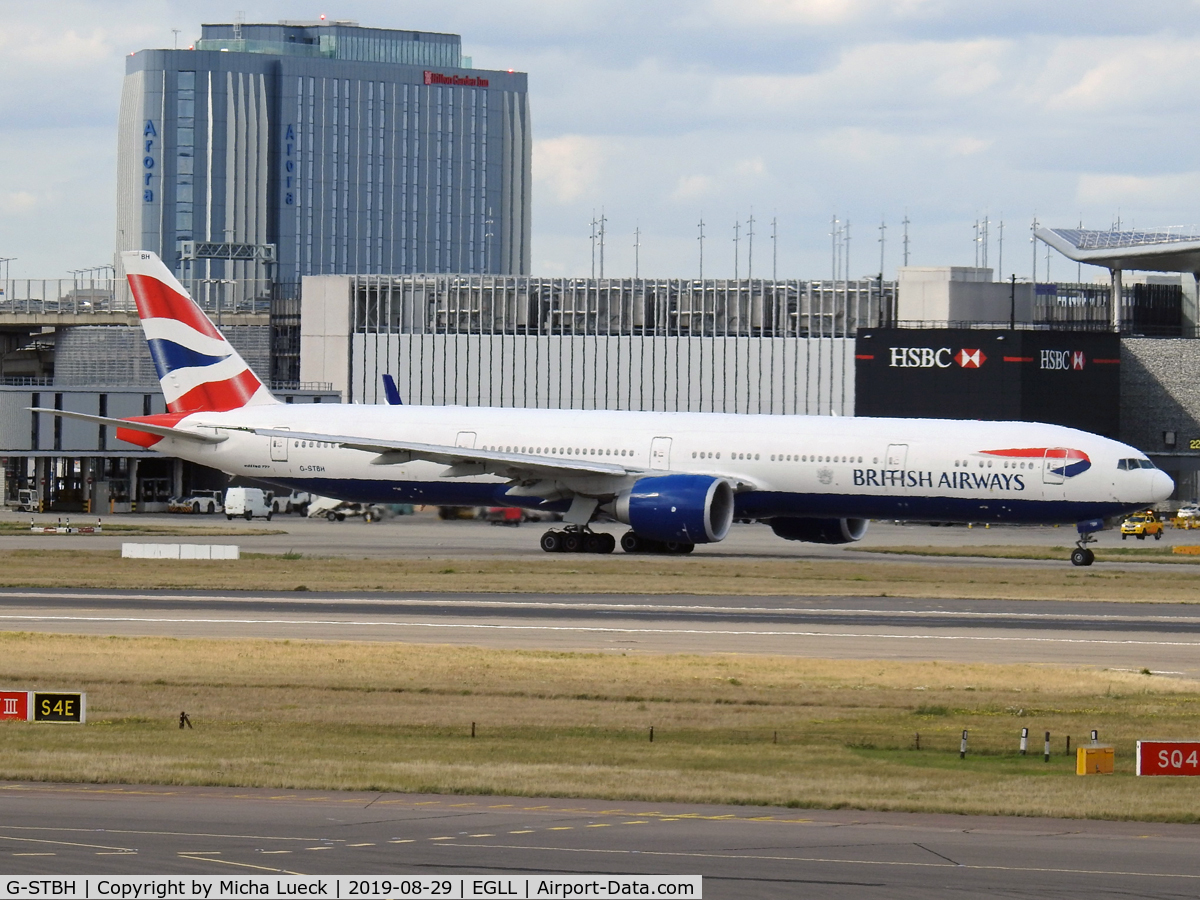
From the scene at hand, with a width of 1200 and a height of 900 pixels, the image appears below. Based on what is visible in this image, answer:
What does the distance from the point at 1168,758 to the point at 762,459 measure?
36.7 meters

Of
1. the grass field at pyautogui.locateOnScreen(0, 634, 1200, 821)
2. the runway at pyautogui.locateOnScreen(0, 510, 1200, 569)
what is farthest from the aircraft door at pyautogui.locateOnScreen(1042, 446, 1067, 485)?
the grass field at pyautogui.locateOnScreen(0, 634, 1200, 821)

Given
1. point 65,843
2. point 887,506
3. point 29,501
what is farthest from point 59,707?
point 29,501

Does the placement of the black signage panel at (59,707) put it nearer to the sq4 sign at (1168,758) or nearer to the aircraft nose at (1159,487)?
the sq4 sign at (1168,758)

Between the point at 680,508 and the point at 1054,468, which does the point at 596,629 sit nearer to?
the point at 680,508

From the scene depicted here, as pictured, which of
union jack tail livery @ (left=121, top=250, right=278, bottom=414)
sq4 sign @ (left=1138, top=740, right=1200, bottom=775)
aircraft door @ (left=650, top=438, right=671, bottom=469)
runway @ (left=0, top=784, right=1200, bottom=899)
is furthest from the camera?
union jack tail livery @ (left=121, top=250, right=278, bottom=414)

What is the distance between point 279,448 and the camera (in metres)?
64.9

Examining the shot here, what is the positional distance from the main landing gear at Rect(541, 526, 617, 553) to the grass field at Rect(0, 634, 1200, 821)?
26.1 meters

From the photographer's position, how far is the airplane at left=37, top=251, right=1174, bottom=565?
5744 cm

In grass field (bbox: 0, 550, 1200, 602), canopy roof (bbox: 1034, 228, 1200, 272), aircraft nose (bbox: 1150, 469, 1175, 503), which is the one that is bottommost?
grass field (bbox: 0, 550, 1200, 602)

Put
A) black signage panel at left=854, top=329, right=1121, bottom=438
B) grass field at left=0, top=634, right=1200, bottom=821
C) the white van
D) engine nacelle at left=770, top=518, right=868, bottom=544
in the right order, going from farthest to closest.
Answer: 1. black signage panel at left=854, top=329, right=1121, bottom=438
2. the white van
3. engine nacelle at left=770, top=518, right=868, bottom=544
4. grass field at left=0, top=634, right=1200, bottom=821

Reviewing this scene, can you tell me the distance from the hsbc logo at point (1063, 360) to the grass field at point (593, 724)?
71280 mm

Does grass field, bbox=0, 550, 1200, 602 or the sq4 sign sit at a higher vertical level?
grass field, bbox=0, 550, 1200, 602

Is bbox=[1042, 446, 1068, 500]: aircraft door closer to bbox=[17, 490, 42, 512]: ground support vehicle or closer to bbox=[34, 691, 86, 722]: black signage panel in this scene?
bbox=[34, 691, 86, 722]: black signage panel

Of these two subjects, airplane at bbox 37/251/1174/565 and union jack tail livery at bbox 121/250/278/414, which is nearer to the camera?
airplane at bbox 37/251/1174/565
